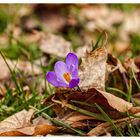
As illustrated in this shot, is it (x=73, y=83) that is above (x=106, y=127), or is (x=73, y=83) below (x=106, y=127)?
above

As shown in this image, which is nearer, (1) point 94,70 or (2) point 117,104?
(2) point 117,104

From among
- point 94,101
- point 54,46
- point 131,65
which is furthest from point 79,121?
point 54,46

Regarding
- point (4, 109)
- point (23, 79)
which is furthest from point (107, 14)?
point (4, 109)

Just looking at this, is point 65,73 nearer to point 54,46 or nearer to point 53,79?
point 53,79

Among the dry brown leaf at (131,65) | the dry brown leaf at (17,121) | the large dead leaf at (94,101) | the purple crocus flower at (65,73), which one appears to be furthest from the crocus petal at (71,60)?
the dry brown leaf at (131,65)

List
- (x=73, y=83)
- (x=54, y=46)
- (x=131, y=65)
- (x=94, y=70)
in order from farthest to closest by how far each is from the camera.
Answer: (x=54, y=46), (x=131, y=65), (x=94, y=70), (x=73, y=83)

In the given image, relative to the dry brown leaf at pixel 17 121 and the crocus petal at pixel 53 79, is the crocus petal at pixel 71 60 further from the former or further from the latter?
the dry brown leaf at pixel 17 121

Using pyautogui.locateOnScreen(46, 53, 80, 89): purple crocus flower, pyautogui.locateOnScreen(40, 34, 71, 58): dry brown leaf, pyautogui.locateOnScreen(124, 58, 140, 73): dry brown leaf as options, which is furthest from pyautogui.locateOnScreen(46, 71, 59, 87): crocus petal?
pyautogui.locateOnScreen(40, 34, 71, 58): dry brown leaf

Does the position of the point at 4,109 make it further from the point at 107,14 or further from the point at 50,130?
the point at 107,14
